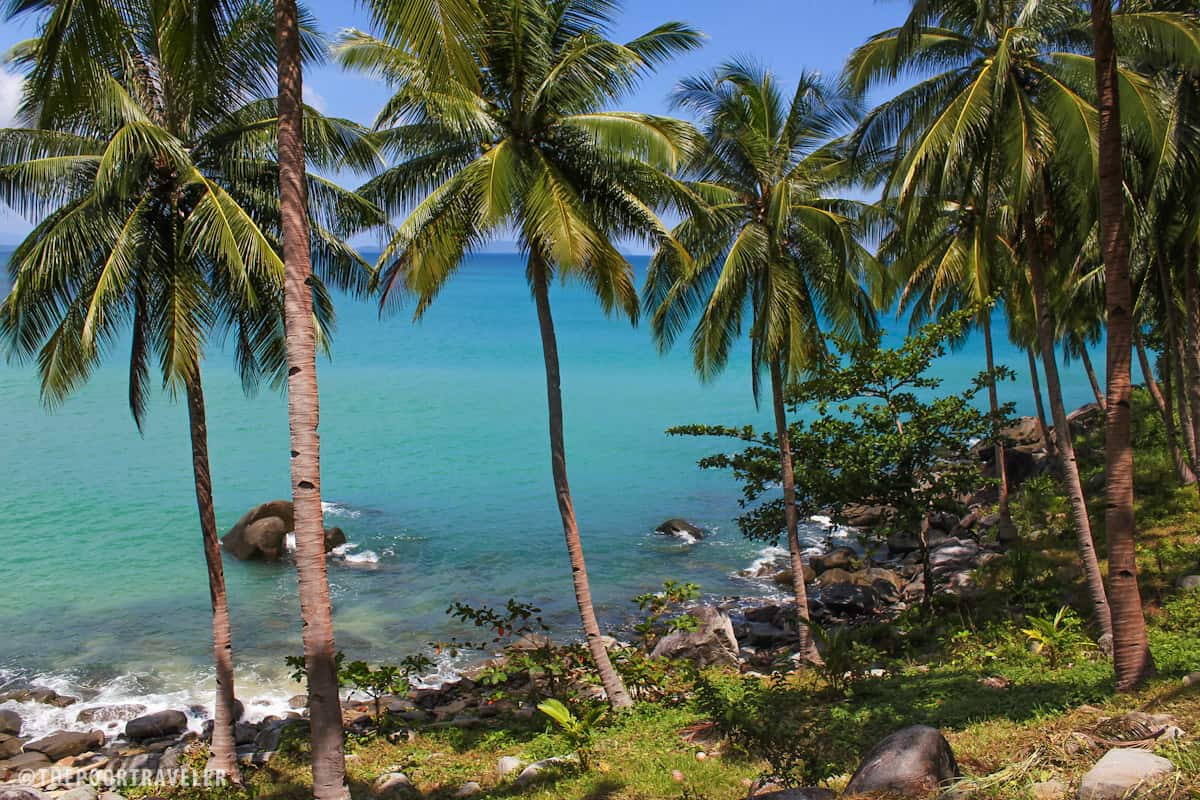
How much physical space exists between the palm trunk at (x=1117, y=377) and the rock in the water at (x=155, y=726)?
1427cm

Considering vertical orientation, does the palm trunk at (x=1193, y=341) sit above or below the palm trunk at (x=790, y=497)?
above

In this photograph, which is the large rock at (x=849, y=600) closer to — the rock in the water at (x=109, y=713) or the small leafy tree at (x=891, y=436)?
the small leafy tree at (x=891, y=436)

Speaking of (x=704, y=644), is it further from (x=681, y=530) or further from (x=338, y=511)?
(x=338, y=511)

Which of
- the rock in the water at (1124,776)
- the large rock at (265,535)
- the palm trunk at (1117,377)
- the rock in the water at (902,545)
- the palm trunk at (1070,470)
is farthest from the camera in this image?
the rock in the water at (902,545)

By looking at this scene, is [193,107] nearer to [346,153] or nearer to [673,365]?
[346,153]

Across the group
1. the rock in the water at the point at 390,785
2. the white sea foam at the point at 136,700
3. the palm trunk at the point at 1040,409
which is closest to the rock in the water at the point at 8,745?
the white sea foam at the point at 136,700

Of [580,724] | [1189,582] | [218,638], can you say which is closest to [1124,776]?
[580,724]

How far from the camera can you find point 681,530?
28188mm

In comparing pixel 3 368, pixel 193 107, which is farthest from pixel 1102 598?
pixel 3 368

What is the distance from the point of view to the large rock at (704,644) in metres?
17.0

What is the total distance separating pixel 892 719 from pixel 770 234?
25.8ft

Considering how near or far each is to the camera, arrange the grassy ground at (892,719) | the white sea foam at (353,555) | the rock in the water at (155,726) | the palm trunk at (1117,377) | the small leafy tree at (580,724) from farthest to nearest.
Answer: the white sea foam at (353,555), the rock in the water at (155,726), the small leafy tree at (580,724), the palm trunk at (1117,377), the grassy ground at (892,719)

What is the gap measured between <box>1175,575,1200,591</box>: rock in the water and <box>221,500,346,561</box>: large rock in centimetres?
1985

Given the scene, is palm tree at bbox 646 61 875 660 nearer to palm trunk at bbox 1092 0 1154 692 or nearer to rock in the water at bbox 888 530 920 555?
palm trunk at bbox 1092 0 1154 692
